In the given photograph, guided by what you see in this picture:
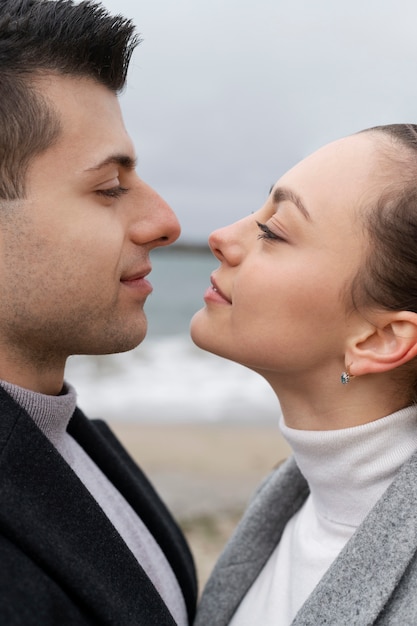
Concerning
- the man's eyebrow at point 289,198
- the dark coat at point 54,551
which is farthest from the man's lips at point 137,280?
the dark coat at point 54,551

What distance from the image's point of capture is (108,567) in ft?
5.97

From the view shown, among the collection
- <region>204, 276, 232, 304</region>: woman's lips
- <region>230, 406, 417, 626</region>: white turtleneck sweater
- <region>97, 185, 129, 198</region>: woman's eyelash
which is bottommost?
<region>230, 406, 417, 626</region>: white turtleneck sweater

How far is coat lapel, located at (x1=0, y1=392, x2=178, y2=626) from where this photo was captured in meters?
1.70

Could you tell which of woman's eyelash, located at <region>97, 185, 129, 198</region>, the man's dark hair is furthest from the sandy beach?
the man's dark hair

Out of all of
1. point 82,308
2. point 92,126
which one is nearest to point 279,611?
point 82,308

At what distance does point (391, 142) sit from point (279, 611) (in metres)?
1.39

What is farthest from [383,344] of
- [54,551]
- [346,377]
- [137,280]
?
[54,551]

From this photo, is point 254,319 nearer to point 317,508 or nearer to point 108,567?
point 317,508

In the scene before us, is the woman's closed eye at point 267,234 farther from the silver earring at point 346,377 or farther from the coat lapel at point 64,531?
the coat lapel at point 64,531

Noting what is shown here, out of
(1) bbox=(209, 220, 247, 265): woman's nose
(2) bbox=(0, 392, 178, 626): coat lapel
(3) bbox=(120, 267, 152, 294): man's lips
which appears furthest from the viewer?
(3) bbox=(120, 267, 152, 294): man's lips

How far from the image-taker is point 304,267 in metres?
2.17

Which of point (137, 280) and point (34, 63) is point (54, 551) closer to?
point (137, 280)

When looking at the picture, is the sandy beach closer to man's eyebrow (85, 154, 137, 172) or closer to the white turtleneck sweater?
the white turtleneck sweater

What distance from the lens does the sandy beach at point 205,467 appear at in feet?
20.9
